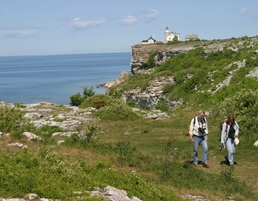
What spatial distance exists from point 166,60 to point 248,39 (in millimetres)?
15670

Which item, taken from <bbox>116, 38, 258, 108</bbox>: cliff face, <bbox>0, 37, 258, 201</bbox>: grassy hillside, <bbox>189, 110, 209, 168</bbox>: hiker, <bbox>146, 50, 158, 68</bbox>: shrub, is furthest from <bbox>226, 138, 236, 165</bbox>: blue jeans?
<bbox>146, 50, 158, 68</bbox>: shrub

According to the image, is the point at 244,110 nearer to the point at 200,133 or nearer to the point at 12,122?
the point at 200,133

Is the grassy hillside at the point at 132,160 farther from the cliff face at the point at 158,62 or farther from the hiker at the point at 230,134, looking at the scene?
the cliff face at the point at 158,62

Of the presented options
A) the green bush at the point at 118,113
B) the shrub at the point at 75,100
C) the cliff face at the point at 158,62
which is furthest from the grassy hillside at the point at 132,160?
the cliff face at the point at 158,62

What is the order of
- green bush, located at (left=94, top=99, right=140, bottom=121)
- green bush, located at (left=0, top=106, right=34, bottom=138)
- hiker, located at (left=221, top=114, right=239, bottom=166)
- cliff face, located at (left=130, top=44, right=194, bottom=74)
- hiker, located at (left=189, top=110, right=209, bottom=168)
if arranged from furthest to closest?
cliff face, located at (left=130, top=44, right=194, bottom=74) < green bush, located at (left=94, top=99, right=140, bottom=121) < green bush, located at (left=0, top=106, right=34, bottom=138) < hiker, located at (left=221, top=114, right=239, bottom=166) < hiker, located at (left=189, top=110, right=209, bottom=168)

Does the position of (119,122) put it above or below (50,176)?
below

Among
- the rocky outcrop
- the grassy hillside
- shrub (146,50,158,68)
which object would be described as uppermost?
shrub (146,50,158,68)

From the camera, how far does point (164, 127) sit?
2434 cm

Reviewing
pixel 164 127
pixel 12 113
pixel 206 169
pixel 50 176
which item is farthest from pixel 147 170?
pixel 164 127

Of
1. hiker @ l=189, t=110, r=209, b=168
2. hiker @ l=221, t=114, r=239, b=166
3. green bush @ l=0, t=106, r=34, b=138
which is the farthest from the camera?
green bush @ l=0, t=106, r=34, b=138

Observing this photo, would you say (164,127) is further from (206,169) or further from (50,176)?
(50,176)

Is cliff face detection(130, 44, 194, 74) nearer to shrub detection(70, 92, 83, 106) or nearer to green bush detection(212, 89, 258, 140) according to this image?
shrub detection(70, 92, 83, 106)

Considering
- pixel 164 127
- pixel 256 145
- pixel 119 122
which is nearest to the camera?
pixel 256 145

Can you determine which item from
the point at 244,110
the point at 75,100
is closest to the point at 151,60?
the point at 75,100
